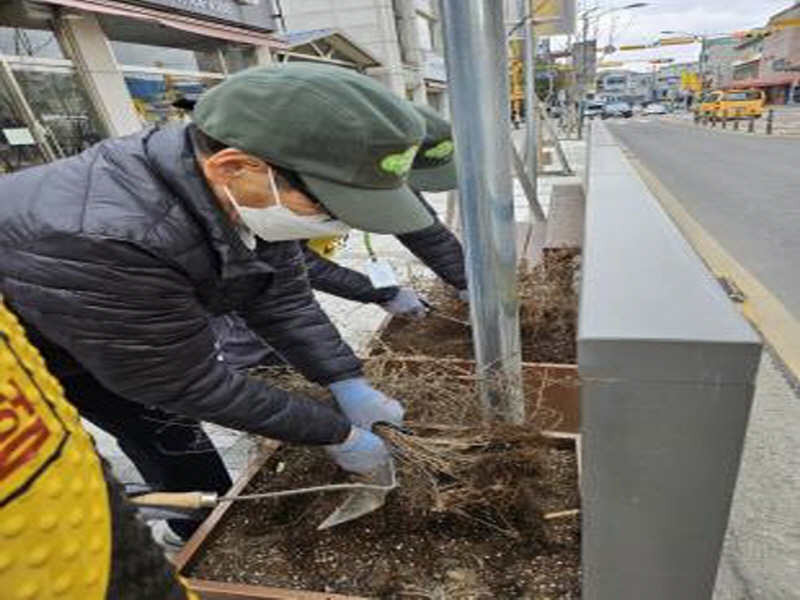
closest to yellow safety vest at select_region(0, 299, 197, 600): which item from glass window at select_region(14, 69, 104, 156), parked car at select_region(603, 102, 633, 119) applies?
glass window at select_region(14, 69, 104, 156)

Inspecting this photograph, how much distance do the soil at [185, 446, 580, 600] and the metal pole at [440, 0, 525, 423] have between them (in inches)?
10.2

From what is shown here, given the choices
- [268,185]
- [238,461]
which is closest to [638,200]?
[268,185]

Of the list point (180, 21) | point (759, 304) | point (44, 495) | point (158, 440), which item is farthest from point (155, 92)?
point (44, 495)

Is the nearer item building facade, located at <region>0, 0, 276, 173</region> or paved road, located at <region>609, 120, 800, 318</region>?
paved road, located at <region>609, 120, 800, 318</region>

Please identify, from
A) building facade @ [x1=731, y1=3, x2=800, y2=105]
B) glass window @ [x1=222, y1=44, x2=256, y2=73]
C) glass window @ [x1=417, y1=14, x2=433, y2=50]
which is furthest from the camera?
building facade @ [x1=731, y1=3, x2=800, y2=105]

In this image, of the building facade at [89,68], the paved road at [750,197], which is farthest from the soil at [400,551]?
the building facade at [89,68]

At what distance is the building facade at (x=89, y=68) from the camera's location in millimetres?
5539

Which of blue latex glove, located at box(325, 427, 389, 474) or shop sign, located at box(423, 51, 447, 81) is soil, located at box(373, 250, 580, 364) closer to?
blue latex glove, located at box(325, 427, 389, 474)

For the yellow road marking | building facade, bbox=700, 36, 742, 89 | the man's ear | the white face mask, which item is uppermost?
the man's ear

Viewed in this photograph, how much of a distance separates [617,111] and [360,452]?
1873 inches

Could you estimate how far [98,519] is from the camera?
1.80 feet

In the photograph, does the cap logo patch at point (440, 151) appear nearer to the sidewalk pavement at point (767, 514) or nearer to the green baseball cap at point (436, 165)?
the green baseball cap at point (436, 165)

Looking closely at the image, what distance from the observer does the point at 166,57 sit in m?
8.02

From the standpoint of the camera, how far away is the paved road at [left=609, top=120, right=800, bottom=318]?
14.0 ft
